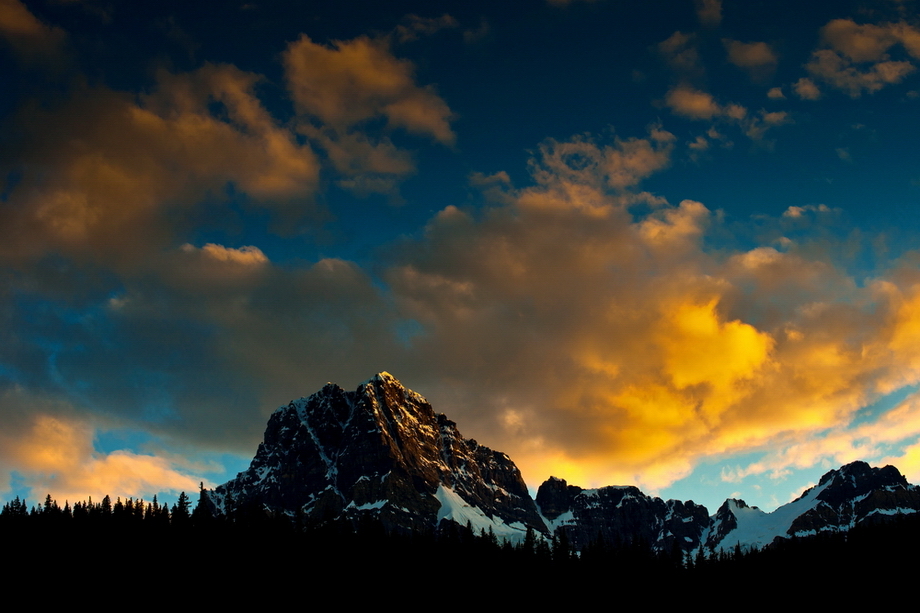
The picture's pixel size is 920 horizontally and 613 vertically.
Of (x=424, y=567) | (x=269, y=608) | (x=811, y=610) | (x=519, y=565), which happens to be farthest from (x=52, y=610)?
(x=811, y=610)

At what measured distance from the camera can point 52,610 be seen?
137250 millimetres

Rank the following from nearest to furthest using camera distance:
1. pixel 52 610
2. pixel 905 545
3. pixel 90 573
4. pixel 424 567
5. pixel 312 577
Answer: pixel 52 610 < pixel 90 573 < pixel 312 577 < pixel 424 567 < pixel 905 545

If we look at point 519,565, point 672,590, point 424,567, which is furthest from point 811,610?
point 424,567

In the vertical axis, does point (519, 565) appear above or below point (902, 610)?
above

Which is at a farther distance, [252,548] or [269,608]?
[252,548]

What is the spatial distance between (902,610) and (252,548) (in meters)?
123

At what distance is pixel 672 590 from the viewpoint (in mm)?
181625

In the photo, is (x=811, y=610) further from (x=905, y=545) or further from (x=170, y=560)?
(x=170, y=560)

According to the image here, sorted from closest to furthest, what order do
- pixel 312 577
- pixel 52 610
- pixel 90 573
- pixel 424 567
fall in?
1. pixel 52 610
2. pixel 90 573
3. pixel 312 577
4. pixel 424 567

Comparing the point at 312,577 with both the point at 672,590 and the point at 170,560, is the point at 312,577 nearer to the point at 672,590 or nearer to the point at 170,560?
the point at 170,560

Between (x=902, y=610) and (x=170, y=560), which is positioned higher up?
(x=170, y=560)

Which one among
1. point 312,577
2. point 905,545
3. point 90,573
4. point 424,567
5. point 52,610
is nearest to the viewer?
point 52,610

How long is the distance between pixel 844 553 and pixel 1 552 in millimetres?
167012

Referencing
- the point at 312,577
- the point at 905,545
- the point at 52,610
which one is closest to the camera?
the point at 52,610
